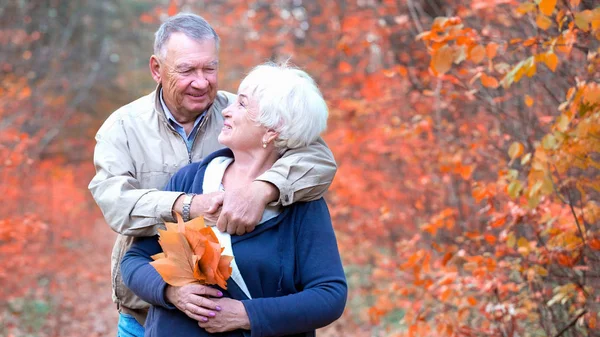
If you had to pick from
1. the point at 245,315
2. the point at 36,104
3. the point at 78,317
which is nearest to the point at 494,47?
the point at 245,315

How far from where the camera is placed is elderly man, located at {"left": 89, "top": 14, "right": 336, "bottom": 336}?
280 cm

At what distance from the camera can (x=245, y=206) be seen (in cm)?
264

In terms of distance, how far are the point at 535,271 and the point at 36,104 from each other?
474 inches

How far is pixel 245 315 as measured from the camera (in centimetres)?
256

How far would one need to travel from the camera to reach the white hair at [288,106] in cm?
277

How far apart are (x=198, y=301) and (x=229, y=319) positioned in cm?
12

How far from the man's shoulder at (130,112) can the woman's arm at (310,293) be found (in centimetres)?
97

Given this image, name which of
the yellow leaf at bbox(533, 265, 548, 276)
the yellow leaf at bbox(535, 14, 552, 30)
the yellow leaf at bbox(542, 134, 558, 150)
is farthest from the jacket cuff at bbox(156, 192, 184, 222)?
the yellow leaf at bbox(533, 265, 548, 276)

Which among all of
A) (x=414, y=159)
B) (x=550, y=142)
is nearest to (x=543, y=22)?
(x=550, y=142)

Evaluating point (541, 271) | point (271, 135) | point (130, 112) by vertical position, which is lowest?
point (541, 271)

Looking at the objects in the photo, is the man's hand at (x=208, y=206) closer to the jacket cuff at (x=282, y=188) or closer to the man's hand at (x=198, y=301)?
the jacket cuff at (x=282, y=188)

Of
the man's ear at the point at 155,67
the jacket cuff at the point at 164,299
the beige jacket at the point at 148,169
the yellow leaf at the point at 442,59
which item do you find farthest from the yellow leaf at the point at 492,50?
the jacket cuff at the point at 164,299

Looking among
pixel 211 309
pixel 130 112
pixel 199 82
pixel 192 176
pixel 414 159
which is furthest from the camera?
pixel 414 159

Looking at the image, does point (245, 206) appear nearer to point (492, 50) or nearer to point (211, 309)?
point (211, 309)
